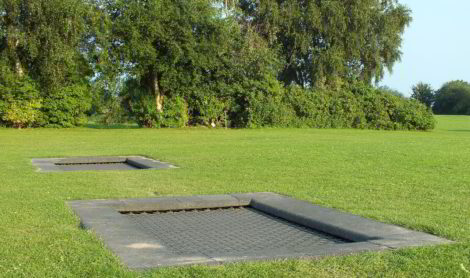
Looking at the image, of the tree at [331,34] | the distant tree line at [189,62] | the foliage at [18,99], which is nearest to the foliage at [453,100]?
the tree at [331,34]

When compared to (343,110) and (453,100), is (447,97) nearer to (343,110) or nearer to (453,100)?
(453,100)

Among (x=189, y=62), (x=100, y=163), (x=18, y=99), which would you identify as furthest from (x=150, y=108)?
(x=100, y=163)

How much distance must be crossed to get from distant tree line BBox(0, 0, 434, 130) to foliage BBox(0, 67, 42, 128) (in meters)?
0.05

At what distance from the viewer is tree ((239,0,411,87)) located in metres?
37.8

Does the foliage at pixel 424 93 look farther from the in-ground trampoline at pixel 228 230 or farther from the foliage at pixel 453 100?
the in-ground trampoline at pixel 228 230

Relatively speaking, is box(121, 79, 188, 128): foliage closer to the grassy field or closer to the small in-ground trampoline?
the grassy field

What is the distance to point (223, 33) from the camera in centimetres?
3123

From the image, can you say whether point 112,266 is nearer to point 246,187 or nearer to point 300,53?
point 246,187

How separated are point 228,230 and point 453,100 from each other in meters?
92.8

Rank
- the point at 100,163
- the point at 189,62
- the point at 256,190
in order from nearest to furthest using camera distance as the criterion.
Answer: the point at 256,190, the point at 100,163, the point at 189,62

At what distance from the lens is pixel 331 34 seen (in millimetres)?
38656

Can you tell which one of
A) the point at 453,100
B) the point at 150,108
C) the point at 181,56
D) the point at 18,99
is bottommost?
the point at 453,100

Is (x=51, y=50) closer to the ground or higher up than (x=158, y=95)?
higher up

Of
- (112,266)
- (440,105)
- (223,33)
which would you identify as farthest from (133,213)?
(440,105)
